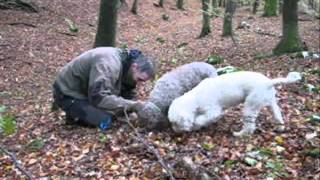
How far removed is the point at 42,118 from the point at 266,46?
9076mm

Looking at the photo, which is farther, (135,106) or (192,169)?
(135,106)

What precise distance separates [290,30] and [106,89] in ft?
21.9

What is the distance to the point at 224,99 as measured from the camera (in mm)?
6152

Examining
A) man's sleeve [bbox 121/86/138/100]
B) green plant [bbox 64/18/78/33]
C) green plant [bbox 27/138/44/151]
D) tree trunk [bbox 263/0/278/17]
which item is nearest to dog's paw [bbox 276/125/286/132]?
man's sleeve [bbox 121/86/138/100]

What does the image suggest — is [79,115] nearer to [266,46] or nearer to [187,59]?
[187,59]

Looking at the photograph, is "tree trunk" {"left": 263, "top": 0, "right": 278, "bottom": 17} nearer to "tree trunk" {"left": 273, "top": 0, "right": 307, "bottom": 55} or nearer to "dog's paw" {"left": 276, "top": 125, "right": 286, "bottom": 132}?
"tree trunk" {"left": 273, "top": 0, "right": 307, "bottom": 55}

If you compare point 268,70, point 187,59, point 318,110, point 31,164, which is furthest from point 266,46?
point 31,164

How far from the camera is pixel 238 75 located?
242 inches

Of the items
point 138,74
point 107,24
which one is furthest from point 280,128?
point 107,24

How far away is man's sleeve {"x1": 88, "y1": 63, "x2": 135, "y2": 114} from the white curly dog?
2.61ft

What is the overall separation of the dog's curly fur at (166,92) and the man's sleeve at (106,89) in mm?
272

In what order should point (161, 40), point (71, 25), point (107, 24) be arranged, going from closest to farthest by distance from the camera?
point (107, 24) < point (161, 40) < point (71, 25)

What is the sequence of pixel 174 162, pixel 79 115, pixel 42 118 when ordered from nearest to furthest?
pixel 174 162
pixel 79 115
pixel 42 118

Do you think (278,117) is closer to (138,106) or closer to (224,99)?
(224,99)
